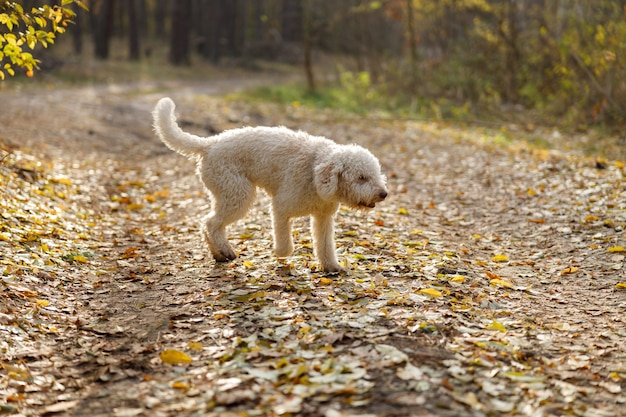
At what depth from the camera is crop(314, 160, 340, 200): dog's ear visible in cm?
589

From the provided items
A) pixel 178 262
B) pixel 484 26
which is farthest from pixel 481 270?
pixel 484 26

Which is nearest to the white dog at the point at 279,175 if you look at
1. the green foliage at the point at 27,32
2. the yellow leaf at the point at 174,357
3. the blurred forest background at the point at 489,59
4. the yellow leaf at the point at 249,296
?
the yellow leaf at the point at 249,296

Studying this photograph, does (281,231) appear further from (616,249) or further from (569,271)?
(616,249)

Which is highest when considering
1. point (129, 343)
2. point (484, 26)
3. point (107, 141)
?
point (484, 26)

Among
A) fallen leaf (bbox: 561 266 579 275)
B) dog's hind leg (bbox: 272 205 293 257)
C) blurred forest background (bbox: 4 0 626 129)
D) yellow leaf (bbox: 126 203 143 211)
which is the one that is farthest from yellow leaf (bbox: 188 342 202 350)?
blurred forest background (bbox: 4 0 626 129)

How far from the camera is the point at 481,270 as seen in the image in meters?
6.88

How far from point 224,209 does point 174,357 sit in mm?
2282

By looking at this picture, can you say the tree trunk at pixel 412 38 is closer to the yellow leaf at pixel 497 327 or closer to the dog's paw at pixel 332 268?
the dog's paw at pixel 332 268

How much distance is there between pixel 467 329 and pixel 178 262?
3.50 meters

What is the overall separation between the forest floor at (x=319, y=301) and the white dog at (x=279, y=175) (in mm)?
438

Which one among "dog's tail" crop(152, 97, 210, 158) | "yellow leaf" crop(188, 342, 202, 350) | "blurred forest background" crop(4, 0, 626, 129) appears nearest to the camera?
"yellow leaf" crop(188, 342, 202, 350)

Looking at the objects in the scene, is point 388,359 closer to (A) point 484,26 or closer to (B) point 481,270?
A: (B) point 481,270

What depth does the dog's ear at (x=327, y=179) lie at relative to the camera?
5895mm

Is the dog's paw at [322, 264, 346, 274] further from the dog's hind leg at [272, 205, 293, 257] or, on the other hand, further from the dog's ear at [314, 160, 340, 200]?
the dog's ear at [314, 160, 340, 200]
